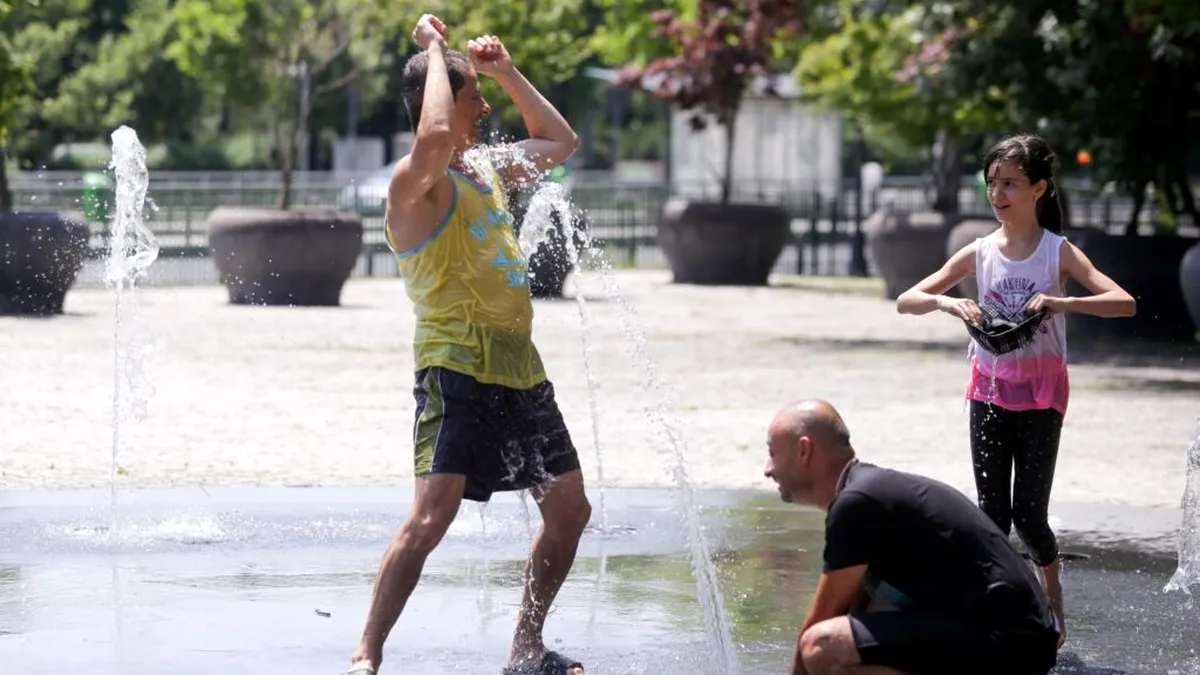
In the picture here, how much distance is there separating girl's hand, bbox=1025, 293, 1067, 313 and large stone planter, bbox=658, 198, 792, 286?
19268 mm

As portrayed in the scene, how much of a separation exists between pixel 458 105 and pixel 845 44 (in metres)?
21.0

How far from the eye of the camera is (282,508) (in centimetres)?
862

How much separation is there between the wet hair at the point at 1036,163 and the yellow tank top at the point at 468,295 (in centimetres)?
150

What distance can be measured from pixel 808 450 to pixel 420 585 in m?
3.03

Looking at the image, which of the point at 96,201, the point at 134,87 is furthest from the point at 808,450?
the point at 134,87

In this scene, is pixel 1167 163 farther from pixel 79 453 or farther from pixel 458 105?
pixel 458 105

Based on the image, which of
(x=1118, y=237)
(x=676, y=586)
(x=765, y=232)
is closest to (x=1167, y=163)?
(x=1118, y=237)

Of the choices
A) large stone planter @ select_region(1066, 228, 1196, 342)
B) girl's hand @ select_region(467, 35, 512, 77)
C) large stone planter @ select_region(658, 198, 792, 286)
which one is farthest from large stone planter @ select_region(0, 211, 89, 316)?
girl's hand @ select_region(467, 35, 512, 77)

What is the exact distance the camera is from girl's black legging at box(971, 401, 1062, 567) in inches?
233

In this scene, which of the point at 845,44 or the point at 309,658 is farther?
the point at 845,44

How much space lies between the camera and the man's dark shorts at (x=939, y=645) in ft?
14.0

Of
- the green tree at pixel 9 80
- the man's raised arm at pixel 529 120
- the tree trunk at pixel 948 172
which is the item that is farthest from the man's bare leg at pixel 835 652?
the tree trunk at pixel 948 172

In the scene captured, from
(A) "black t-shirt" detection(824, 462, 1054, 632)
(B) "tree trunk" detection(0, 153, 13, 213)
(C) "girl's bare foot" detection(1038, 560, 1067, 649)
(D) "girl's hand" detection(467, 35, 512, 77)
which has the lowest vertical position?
(C) "girl's bare foot" detection(1038, 560, 1067, 649)

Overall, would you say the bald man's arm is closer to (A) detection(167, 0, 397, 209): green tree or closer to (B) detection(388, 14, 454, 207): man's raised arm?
(B) detection(388, 14, 454, 207): man's raised arm
